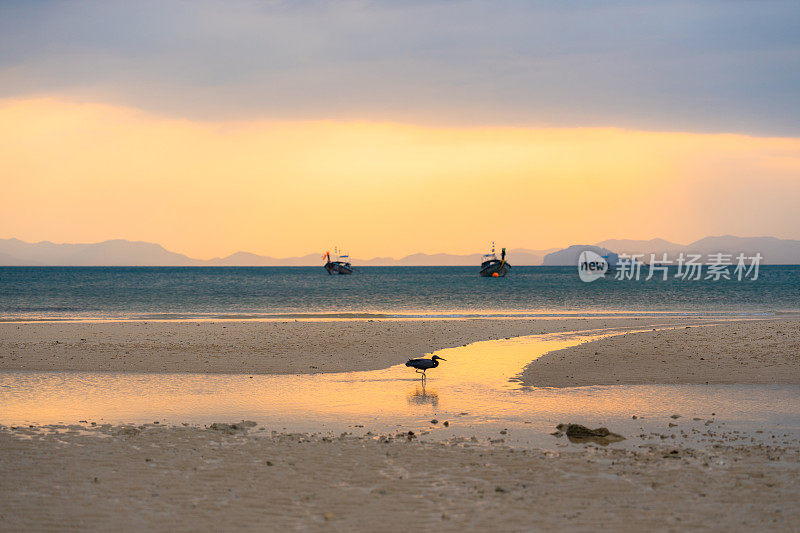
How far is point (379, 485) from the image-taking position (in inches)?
442

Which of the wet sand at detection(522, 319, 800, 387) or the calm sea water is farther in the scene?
the calm sea water

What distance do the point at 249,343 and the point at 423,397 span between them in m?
14.9

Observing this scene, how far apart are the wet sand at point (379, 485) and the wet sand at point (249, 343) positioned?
11.9 m

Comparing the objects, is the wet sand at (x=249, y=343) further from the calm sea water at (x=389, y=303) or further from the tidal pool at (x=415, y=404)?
the calm sea water at (x=389, y=303)

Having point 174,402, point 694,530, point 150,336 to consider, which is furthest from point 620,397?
point 150,336

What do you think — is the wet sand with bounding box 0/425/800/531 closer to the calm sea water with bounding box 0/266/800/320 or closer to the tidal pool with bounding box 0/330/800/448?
the tidal pool with bounding box 0/330/800/448

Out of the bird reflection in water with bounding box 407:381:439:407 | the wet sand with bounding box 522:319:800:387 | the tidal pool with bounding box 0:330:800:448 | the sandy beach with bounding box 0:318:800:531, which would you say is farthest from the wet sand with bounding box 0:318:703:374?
the sandy beach with bounding box 0:318:800:531

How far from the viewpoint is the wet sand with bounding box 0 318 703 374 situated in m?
26.5

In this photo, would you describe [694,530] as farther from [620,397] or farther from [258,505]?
[620,397]

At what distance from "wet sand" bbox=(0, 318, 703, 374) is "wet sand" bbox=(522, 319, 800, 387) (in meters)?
6.32

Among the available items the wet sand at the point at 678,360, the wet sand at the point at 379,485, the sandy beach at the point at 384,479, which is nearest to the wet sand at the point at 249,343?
the wet sand at the point at 678,360

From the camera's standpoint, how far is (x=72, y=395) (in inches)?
792

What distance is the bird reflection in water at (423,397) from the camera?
62.1ft

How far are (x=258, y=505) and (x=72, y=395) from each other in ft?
40.1
